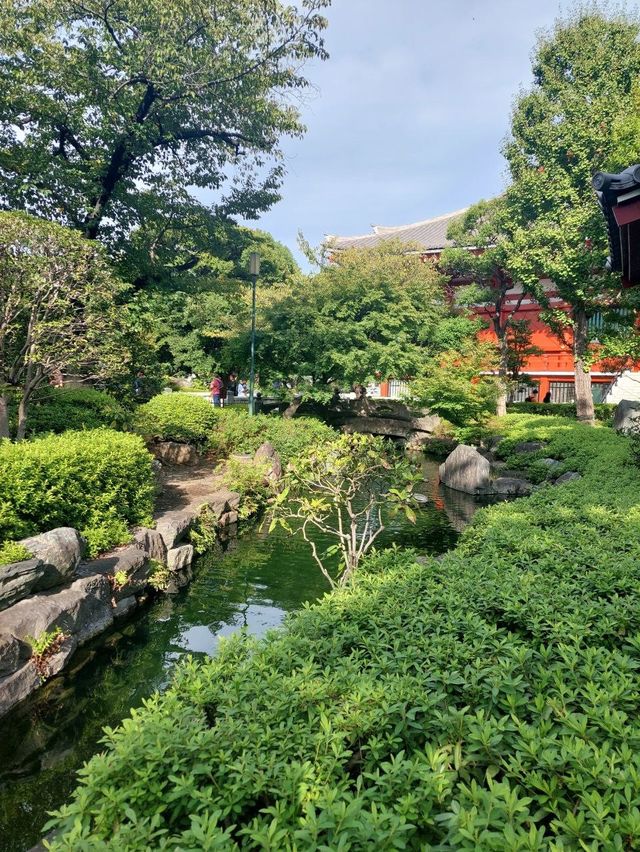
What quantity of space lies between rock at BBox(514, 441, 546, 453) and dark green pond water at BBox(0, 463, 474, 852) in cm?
646

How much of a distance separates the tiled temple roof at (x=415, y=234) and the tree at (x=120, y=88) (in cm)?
1368

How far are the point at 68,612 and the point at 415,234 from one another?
2592 cm

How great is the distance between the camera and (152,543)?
6.26m

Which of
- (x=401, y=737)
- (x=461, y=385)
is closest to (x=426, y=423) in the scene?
(x=461, y=385)

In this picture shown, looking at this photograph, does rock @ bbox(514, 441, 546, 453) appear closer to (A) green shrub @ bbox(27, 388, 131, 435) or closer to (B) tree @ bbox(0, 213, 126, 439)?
(A) green shrub @ bbox(27, 388, 131, 435)

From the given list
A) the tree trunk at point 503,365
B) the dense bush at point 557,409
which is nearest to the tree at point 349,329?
the tree trunk at point 503,365

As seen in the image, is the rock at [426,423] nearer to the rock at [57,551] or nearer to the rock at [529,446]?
the rock at [529,446]

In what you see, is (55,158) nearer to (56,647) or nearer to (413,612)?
(56,647)

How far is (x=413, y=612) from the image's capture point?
2.87m

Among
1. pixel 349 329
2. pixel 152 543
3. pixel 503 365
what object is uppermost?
pixel 349 329

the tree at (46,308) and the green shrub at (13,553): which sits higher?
the tree at (46,308)

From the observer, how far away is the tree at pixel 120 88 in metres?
8.73

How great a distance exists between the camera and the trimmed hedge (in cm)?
142

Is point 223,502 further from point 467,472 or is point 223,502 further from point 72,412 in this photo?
point 467,472
